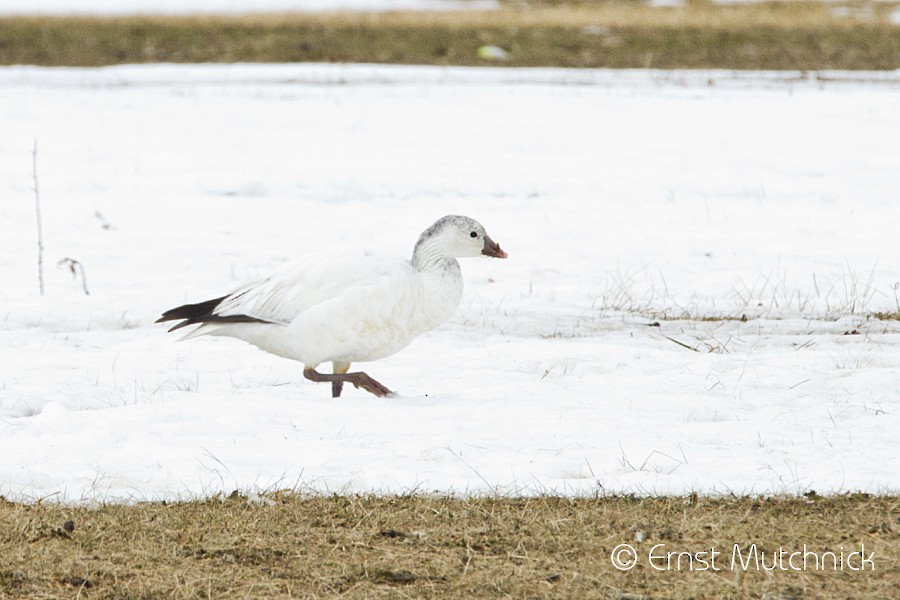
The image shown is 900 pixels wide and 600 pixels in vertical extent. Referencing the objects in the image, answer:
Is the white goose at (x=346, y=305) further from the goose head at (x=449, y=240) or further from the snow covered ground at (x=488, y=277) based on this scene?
the snow covered ground at (x=488, y=277)

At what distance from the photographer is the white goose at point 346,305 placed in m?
6.72

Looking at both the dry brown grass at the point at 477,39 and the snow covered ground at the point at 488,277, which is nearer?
the snow covered ground at the point at 488,277

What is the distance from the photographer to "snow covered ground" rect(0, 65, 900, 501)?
6113 mm

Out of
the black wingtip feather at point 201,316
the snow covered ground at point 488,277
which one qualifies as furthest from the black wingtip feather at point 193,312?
the snow covered ground at point 488,277

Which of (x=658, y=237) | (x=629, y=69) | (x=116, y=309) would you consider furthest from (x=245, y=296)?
(x=629, y=69)

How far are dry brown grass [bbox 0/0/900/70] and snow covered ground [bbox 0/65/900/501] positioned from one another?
187 inches

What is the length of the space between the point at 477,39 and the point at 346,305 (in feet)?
81.5

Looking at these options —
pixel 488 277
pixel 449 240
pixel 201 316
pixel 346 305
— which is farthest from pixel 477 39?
pixel 346 305

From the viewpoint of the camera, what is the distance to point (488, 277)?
37.3 feet

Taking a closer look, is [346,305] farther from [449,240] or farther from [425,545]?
[425,545]
